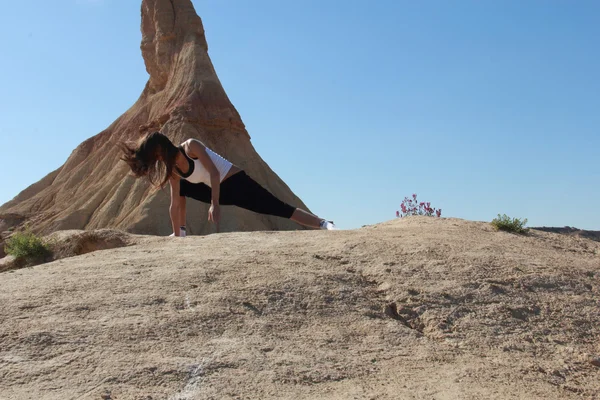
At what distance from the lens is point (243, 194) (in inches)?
261

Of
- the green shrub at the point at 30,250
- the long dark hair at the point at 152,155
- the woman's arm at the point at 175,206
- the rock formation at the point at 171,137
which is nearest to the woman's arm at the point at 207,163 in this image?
the long dark hair at the point at 152,155

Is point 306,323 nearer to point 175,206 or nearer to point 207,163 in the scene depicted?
point 207,163

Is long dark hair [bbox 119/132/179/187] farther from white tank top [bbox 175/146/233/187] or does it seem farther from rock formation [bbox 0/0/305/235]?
rock formation [bbox 0/0/305/235]

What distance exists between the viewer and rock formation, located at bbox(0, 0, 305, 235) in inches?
968

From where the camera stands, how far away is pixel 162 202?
2420 cm

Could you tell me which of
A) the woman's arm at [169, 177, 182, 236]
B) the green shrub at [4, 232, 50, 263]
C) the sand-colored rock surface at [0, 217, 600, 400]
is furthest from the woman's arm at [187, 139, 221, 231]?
the green shrub at [4, 232, 50, 263]

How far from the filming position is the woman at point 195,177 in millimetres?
6137

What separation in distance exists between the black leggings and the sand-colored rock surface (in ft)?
4.56

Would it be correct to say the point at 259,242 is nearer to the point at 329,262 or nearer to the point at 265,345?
the point at 329,262

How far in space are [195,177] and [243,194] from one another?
1.89 ft

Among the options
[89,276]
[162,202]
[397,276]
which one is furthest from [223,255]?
[162,202]

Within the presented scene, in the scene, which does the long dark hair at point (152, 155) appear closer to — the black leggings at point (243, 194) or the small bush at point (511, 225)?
the black leggings at point (243, 194)

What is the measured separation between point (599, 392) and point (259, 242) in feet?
9.76

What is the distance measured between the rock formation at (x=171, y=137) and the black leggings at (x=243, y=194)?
55.9ft
